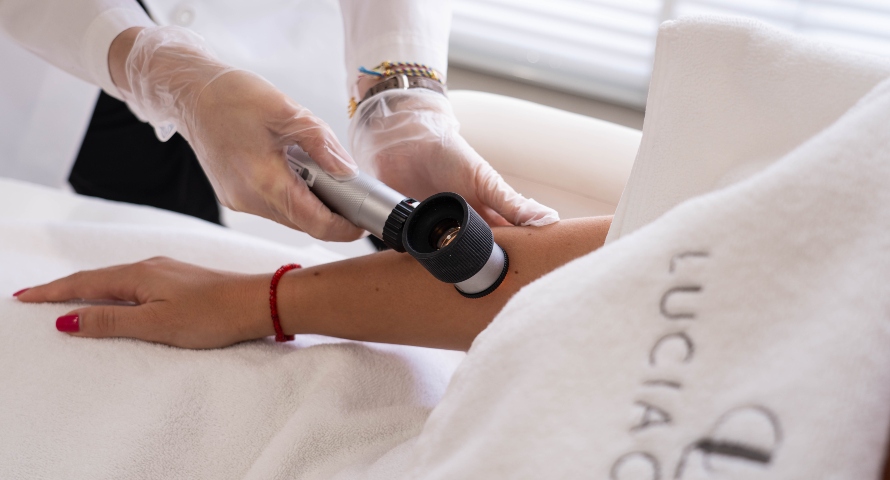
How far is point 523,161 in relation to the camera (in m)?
1.12

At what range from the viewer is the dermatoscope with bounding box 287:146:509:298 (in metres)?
0.63

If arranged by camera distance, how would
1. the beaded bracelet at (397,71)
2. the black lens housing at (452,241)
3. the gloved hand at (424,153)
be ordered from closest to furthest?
1. the black lens housing at (452,241)
2. the gloved hand at (424,153)
3. the beaded bracelet at (397,71)

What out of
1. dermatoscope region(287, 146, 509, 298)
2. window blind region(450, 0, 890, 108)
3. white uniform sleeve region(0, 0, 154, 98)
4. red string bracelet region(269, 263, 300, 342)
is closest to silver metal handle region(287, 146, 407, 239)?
dermatoscope region(287, 146, 509, 298)

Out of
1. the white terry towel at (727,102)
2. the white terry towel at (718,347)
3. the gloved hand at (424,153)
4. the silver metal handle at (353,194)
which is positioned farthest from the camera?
the gloved hand at (424,153)

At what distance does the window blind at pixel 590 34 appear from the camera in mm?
1859

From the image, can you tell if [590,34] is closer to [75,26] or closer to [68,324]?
[75,26]

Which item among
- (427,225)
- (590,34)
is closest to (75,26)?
(427,225)

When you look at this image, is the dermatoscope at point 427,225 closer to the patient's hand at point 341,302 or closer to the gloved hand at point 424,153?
the patient's hand at point 341,302

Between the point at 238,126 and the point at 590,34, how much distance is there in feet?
5.05

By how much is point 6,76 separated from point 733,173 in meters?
1.34

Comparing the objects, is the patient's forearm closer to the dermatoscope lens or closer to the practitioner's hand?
the practitioner's hand

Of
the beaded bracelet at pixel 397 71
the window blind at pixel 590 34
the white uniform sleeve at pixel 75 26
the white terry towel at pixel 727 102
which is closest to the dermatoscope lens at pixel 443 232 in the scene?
the white terry towel at pixel 727 102

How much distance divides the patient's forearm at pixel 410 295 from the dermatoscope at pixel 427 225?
0.11 feet

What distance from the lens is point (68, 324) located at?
2.64 feet
